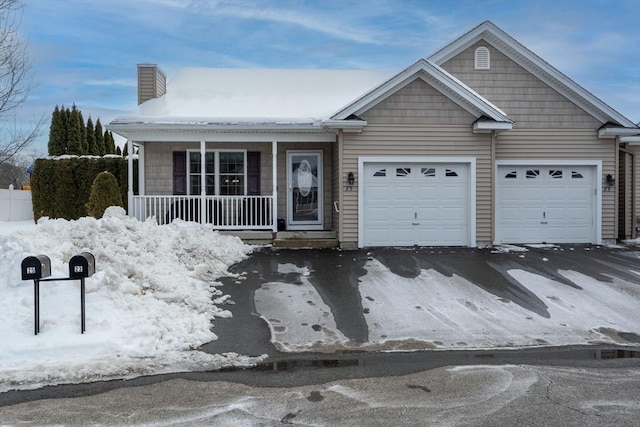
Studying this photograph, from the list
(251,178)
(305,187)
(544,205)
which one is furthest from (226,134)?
(544,205)

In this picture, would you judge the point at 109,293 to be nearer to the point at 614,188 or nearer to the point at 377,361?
the point at 377,361

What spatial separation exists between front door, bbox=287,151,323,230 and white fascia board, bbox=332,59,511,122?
107 inches

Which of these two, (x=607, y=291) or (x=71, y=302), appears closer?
(x=71, y=302)

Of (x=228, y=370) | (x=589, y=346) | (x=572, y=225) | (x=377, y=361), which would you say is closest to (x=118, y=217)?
(x=228, y=370)

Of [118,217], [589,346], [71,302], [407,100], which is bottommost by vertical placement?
[589,346]

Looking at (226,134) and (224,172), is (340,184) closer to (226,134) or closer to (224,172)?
(226,134)

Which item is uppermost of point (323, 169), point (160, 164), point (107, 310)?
point (160, 164)

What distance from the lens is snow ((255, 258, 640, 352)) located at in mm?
7043

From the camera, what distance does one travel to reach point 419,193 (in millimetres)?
13906

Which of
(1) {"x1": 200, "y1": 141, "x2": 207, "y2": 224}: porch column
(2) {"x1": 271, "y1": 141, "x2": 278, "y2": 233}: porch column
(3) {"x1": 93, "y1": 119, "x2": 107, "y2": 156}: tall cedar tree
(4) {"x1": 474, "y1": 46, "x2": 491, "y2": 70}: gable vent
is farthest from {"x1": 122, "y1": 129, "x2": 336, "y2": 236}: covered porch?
(3) {"x1": 93, "y1": 119, "x2": 107, "y2": 156}: tall cedar tree

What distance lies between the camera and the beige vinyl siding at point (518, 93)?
48.3 ft

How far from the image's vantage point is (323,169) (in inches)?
617

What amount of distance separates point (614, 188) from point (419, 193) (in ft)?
18.8

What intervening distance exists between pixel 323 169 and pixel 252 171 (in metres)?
2.14
